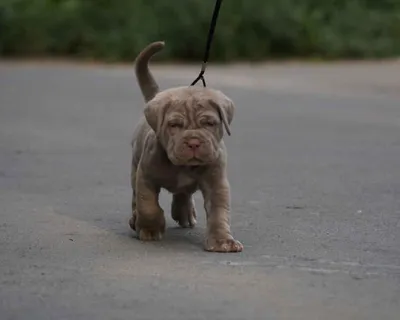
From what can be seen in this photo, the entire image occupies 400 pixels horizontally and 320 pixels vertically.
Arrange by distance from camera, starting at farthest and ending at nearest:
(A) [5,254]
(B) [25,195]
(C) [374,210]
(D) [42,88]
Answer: (D) [42,88] < (B) [25,195] < (C) [374,210] < (A) [5,254]

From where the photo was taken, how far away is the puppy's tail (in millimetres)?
4844

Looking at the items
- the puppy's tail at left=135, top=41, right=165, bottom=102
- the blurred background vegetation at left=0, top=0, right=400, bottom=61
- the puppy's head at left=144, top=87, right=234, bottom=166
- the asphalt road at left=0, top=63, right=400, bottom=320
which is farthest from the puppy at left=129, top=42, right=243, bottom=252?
the blurred background vegetation at left=0, top=0, right=400, bottom=61

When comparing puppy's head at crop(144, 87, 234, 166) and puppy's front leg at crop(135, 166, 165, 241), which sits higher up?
puppy's head at crop(144, 87, 234, 166)

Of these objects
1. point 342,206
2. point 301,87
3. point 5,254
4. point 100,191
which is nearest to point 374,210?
point 342,206

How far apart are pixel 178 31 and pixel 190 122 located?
17.0 metres

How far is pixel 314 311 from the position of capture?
3354 millimetres

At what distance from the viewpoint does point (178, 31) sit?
21.1 metres

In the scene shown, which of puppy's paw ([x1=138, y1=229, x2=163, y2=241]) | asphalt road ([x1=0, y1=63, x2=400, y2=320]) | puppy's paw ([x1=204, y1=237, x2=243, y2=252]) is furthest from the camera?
puppy's paw ([x1=138, y1=229, x2=163, y2=241])

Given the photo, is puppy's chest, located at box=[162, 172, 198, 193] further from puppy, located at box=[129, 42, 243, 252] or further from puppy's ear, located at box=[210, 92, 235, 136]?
puppy's ear, located at box=[210, 92, 235, 136]

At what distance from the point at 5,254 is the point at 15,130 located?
514 centimetres

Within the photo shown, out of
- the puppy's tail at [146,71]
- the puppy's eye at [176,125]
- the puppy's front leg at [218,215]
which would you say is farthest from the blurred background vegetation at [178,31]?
the puppy's eye at [176,125]

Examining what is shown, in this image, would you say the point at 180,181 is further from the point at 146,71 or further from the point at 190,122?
the point at 146,71

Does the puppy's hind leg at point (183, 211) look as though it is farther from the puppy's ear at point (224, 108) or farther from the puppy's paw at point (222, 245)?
the puppy's ear at point (224, 108)

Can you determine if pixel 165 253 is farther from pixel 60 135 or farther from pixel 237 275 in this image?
pixel 60 135
